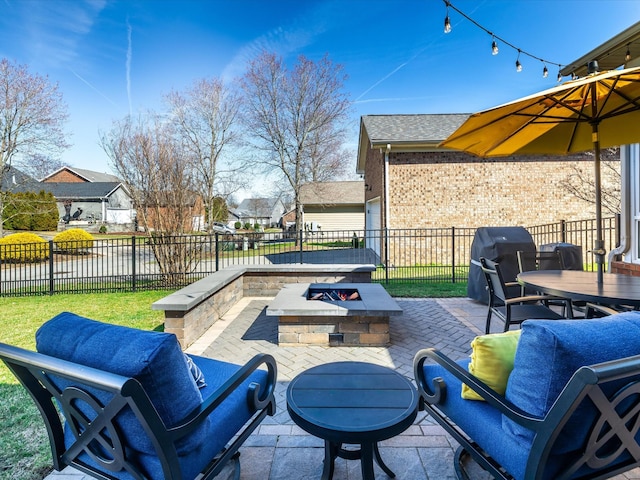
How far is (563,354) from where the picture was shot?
1154mm

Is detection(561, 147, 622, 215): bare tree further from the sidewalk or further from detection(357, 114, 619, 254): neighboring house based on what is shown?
the sidewalk

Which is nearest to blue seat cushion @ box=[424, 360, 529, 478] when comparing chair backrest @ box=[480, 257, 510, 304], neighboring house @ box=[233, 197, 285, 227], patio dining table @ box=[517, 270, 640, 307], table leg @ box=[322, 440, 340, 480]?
table leg @ box=[322, 440, 340, 480]

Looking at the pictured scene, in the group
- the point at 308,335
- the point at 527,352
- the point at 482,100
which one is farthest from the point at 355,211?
the point at 527,352

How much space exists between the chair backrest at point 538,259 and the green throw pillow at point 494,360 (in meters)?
3.38

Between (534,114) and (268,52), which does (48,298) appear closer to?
(534,114)

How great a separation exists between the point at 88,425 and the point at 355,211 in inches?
957

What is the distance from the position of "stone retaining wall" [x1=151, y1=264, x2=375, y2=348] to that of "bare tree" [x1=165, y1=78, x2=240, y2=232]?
14767mm

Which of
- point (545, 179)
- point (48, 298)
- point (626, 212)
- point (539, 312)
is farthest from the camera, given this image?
point (545, 179)

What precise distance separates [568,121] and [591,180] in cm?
1013

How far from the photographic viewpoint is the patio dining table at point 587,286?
260 centimetres

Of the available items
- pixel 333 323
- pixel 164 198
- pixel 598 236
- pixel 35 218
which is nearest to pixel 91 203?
pixel 35 218

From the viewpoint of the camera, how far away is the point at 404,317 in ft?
17.2

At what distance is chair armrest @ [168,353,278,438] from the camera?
52.3 inches

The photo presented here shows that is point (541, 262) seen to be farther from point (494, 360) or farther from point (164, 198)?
point (164, 198)
